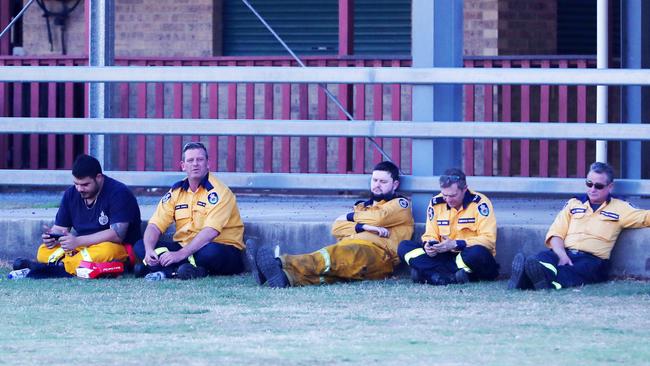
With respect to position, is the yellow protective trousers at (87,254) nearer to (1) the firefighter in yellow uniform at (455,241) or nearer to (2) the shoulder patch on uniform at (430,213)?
(1) the firefighter in yellow uniform at (455,241)

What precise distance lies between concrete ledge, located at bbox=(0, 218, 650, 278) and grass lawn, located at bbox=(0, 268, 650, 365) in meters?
0.23

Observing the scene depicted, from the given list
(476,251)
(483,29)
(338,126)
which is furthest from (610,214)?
(483,29)

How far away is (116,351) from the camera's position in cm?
588

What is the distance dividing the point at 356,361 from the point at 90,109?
4926 mm

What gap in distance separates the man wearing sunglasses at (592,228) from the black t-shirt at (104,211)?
274cm

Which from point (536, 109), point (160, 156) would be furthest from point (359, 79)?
point (536, 109)

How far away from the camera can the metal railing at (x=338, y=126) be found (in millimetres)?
8633

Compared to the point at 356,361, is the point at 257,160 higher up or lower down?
higher up

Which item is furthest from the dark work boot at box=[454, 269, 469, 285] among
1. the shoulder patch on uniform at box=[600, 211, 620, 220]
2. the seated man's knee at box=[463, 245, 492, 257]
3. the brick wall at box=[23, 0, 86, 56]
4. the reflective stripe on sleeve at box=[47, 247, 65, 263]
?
the brick wall at box=[23, 0, 86, 56]

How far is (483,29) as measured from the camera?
45.0 ft

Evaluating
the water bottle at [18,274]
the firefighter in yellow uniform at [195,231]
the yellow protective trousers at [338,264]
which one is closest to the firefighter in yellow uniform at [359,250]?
the yellow protective trousers at [338,264]

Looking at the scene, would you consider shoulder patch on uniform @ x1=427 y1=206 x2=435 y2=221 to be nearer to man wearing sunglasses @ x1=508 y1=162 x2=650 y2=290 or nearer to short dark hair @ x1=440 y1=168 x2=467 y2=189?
short dark hair @ x1=440 y1=168 x2=467 y2=189

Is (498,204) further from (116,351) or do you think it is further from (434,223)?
(116,351)

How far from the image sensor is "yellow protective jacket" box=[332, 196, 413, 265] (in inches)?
346
